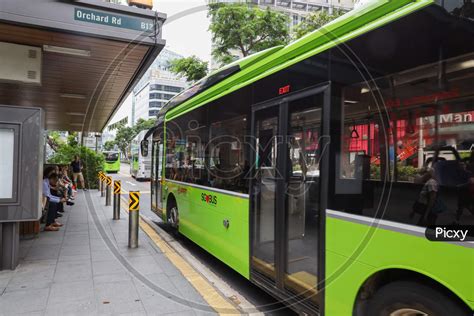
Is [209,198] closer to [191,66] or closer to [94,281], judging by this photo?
[94,281]

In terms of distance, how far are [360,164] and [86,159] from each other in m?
18.9

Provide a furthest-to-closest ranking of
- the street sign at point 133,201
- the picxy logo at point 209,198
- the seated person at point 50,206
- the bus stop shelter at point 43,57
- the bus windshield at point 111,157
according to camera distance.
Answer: the bus windshield at point 111,157 → the seated person at point 50,206 → the street sign at point 133,201 → the picxy logo at point 209,198 → the bus stop shelter at point 43,57

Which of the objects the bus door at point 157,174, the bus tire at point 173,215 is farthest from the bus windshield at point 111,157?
the bus tire at point 173,215

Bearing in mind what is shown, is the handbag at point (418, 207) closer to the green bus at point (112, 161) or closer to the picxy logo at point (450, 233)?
the picxy logo at point (450, 233)

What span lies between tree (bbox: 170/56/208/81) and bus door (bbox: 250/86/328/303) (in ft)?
43.9

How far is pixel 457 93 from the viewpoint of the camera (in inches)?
89.0

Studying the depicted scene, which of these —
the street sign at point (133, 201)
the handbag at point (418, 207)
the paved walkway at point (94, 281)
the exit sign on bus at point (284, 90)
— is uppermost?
the exit sign on bus at point (284, 90)

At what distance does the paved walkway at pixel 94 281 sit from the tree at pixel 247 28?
36.2ft

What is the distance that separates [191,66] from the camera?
668 inches

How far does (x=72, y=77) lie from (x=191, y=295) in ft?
22.0

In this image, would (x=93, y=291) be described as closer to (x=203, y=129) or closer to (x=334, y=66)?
(x=203, y=129)

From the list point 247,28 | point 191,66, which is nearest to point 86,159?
point 191,66

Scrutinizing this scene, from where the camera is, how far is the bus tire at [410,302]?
86.6 inches

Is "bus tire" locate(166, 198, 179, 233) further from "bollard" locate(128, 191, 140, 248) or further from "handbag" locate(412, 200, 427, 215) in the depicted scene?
"handbag" locate(412, 200, 427, 215)
